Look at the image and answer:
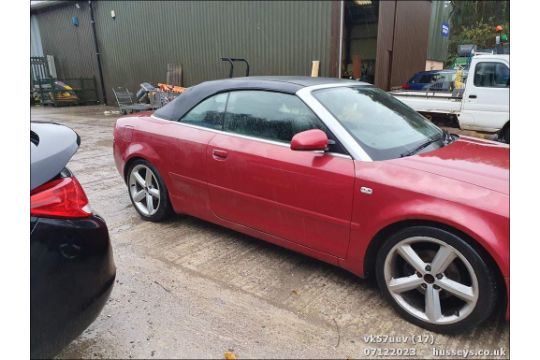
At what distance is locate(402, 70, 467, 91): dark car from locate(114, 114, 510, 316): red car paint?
8649mm

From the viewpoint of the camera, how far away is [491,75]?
25.1 feet

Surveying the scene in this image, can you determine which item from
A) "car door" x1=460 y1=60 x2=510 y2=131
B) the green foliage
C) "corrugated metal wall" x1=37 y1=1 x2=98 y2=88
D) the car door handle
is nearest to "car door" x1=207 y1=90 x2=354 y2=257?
the car door handle

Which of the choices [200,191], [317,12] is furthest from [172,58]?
[200,191]

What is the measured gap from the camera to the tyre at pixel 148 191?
3.66 meters

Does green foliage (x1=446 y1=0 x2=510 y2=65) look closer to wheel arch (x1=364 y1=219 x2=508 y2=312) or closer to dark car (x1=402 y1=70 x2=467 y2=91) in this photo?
dark car (x1=402 y1=70 x2=467 y2=91)

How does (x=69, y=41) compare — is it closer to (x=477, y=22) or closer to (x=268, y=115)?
(x=268, y=115)

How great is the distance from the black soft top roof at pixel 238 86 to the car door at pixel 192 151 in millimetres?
70

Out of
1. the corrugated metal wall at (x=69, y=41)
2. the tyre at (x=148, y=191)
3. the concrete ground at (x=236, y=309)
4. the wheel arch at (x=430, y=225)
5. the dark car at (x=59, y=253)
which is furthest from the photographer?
the corrugated metal wall at (x=69, y=41)

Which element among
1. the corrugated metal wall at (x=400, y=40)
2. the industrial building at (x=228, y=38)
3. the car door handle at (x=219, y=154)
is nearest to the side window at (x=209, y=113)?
the car door handle at (x=219, y=154)

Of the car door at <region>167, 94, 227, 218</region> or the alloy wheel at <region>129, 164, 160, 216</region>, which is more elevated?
the car door at <region>167, 94, 227, 218</region>

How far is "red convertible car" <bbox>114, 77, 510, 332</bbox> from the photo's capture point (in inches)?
82.1

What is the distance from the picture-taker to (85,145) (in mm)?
8086

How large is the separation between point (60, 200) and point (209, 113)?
1.82 metres

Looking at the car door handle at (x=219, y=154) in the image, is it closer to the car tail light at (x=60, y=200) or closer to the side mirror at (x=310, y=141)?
the side mirror at (x=310, y=141)
